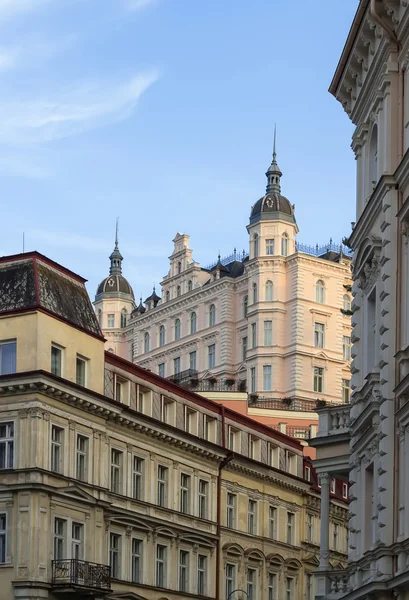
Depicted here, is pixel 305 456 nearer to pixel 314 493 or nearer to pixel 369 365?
pixel 314 493

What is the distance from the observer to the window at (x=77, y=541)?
5341 cm

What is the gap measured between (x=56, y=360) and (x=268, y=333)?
247 ft

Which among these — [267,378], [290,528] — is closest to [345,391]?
[267,378]

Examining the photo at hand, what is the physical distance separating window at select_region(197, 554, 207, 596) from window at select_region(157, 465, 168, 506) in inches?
162

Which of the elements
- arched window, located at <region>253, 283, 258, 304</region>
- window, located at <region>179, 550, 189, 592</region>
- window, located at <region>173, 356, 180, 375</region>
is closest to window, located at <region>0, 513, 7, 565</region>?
window, located at <region>179, 550, 189, 592</region>

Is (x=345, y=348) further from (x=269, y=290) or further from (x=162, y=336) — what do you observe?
(x=162, y=336)

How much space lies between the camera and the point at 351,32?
3438cm

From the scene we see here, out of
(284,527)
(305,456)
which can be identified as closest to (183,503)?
(284,527)

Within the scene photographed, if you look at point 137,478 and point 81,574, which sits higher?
point 137,478

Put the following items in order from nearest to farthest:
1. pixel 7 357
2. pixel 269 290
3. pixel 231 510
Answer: pixel 7 357, pixel 231 510, pixel 269 290

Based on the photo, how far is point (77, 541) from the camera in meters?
53.8

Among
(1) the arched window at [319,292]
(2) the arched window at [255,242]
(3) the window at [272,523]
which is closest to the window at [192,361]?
(2) the arched window at [255,242]

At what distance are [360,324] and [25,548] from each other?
66.7ft

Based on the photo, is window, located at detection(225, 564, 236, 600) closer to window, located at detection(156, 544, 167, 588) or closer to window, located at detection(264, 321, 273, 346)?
window, located at detection(156, 544, 167, 588)
